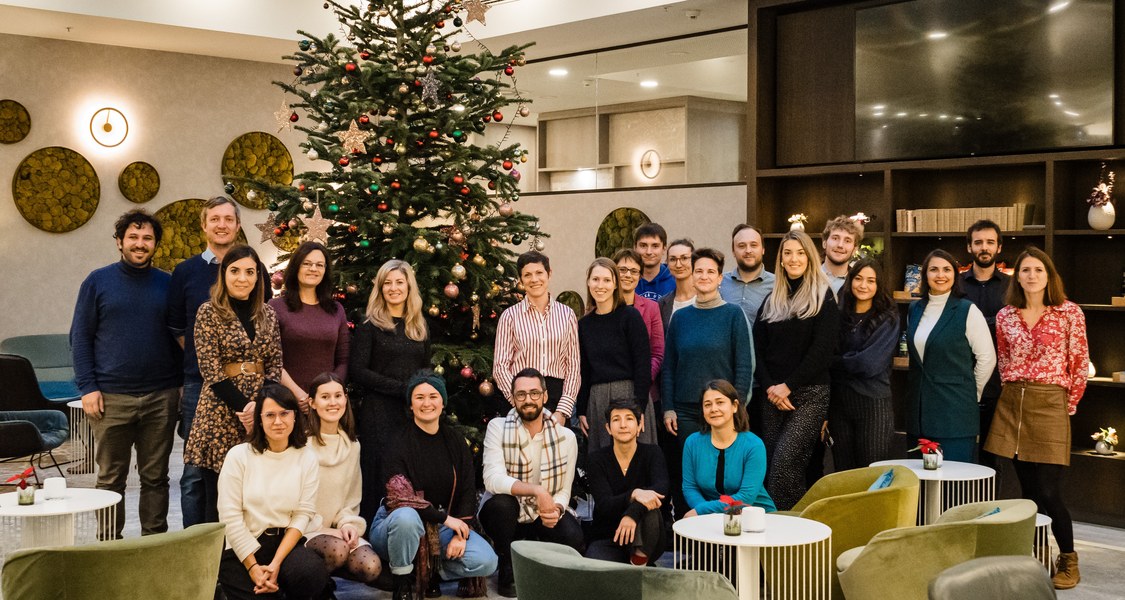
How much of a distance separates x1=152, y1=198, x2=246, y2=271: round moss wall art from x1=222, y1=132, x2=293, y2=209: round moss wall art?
0.43 metres

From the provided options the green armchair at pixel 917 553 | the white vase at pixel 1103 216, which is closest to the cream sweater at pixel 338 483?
the green armchair at pixel 917 553

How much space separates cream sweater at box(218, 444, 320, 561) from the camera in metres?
4.62

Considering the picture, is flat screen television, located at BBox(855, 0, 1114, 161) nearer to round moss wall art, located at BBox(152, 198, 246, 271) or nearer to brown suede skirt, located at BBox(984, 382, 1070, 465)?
brown suede skirt, located at BBox(984, 382, 1070, 465)

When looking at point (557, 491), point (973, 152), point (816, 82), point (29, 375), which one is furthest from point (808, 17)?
point (29, 375)

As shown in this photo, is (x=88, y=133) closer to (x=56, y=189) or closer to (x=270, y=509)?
(x=56, y=189)

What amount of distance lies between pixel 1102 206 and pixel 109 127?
8391mm

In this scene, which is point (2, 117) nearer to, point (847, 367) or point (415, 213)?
point (415, 213)

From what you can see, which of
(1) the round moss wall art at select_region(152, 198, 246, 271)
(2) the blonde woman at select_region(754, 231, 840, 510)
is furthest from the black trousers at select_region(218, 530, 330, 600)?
(1) the round moss wall art at select_region(152, 198, 246, 271)

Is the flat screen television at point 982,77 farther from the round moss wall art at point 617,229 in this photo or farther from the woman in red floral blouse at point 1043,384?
the round moss wall art at point 617,229

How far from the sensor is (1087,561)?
6.01m

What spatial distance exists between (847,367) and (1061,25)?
10.1 feet

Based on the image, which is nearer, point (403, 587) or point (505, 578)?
point (403, 587)

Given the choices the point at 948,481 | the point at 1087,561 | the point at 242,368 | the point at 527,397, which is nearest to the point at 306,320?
the point at 242,368

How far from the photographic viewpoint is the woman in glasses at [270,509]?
461 cm
